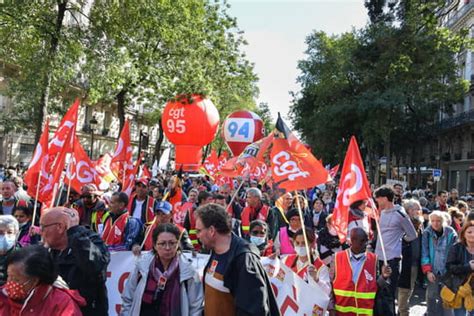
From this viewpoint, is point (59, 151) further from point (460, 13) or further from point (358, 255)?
point (460, 13)

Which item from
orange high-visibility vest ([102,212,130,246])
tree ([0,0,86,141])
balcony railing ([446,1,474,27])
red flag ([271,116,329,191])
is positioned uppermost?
balcony railing ([446,1,474,27])

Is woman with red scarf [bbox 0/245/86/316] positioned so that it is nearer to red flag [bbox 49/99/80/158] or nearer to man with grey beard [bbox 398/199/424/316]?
red flag [bbox 49/99/80/158]

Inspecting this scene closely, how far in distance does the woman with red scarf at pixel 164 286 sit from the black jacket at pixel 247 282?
32.2 inches

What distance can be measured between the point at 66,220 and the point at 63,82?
592 inches

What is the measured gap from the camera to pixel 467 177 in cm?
4209

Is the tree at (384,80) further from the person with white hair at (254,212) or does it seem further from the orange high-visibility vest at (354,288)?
the orange high-visibility vest at (354,288)

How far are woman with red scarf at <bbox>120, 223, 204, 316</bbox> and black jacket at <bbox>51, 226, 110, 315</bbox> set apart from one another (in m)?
0.32

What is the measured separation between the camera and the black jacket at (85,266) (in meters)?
3.50

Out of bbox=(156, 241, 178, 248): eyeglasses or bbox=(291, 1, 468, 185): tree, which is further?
bbox=(291, 1, 468, 185): tree

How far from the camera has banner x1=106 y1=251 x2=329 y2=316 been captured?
468cm

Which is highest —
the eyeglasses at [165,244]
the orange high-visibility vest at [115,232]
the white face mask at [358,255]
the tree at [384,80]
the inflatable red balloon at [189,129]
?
the tree at [384,80]

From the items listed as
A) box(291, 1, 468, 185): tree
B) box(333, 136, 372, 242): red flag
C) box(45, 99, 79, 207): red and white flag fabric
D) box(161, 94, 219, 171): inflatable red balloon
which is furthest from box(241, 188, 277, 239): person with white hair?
box(291, 1, 468, 185): tree

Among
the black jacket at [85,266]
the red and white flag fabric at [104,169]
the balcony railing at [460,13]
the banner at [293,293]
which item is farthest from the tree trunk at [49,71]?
the balcony railing at [460,13]

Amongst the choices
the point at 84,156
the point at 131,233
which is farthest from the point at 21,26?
the point at 131,233
